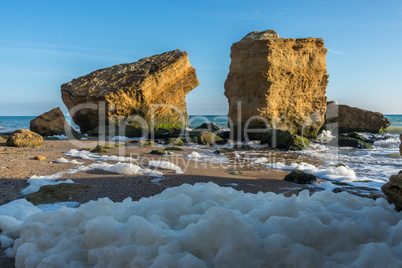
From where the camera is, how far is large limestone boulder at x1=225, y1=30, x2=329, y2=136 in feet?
54.0

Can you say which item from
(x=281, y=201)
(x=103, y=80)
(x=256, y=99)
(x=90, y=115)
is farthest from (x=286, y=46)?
(x=281, y=201)

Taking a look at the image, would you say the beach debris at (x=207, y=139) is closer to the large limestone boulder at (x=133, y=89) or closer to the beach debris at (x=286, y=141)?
the beach debris at (x=286, y=141)

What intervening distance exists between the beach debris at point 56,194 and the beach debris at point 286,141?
10079 mm

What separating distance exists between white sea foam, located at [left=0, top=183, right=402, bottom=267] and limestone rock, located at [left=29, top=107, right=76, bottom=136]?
13702mm

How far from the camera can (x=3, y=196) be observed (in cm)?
371

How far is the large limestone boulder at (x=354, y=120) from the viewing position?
22.6 meters

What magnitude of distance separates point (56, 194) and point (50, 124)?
12972 mm

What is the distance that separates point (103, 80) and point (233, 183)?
1531 centimetres

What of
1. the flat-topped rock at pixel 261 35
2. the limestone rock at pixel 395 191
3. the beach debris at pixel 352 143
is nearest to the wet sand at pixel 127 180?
the limestone rock at pixel 395 191

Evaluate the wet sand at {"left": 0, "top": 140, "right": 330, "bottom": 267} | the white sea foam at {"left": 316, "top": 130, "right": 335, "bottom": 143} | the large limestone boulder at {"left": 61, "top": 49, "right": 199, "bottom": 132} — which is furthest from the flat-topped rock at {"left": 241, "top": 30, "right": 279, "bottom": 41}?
the wet sand at {"left": 0, "top": 140, "right": 330, "bottom": 267}

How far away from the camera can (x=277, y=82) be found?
16.8 meters

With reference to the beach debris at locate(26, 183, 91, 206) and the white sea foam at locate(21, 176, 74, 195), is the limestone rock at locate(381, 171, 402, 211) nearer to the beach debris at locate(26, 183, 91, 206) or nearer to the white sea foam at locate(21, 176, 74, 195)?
the beach debris at locate(26, 183, 91, 206)

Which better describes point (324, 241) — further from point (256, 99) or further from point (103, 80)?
point (103, 80)

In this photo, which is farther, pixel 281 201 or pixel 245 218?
pixel 281 201
